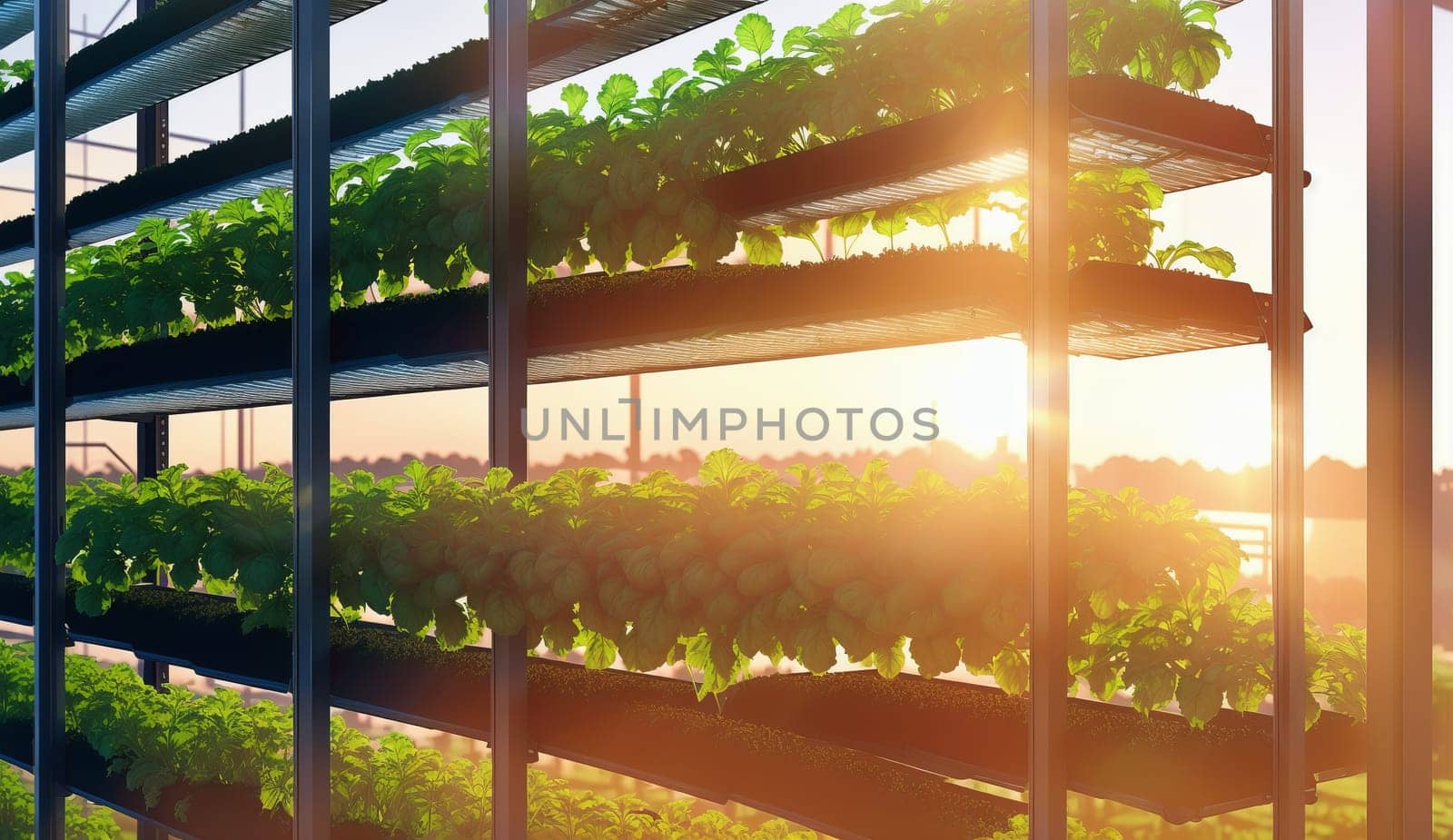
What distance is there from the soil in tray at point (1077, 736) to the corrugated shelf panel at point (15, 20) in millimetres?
4703

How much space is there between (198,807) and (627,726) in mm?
1746

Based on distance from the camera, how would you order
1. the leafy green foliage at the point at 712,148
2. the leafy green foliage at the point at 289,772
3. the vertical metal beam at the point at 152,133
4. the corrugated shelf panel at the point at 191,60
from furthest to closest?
the vertical metal beam at the point at 152,133, the corrugated shelf panel at the point at 191,60, the leafy green foliage at the point at 289,772, the leafy green foliage at the point at 712,148

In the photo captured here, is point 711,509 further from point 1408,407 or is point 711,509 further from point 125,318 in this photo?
point 125,318

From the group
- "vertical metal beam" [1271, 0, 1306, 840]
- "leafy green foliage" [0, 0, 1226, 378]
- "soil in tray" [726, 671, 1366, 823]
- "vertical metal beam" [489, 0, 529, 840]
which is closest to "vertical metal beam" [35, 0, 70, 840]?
"leafy green foliage" [0, 0, 1226, 378]

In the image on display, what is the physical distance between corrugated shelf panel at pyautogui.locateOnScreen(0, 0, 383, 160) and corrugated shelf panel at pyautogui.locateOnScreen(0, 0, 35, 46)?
590mm

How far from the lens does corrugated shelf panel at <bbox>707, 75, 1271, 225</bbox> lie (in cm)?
200

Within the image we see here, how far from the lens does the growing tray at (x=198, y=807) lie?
3.42 m

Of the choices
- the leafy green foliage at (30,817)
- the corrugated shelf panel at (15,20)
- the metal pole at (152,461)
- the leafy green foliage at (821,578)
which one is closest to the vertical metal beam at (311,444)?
the leafy green foliage at (821,578)

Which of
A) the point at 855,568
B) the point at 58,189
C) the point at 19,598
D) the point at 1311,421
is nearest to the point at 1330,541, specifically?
the point at 1311,421

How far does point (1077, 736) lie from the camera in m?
2.06

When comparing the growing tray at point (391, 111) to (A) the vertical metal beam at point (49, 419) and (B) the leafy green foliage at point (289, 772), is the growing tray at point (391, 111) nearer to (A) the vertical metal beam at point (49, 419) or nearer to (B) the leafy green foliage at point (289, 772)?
(A) the vertical metal beam at point (49, 419)

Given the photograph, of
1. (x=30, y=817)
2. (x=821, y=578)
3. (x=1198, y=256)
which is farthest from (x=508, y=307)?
(x=30, y=817)

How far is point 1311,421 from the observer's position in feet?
7.02

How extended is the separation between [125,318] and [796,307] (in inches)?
106
